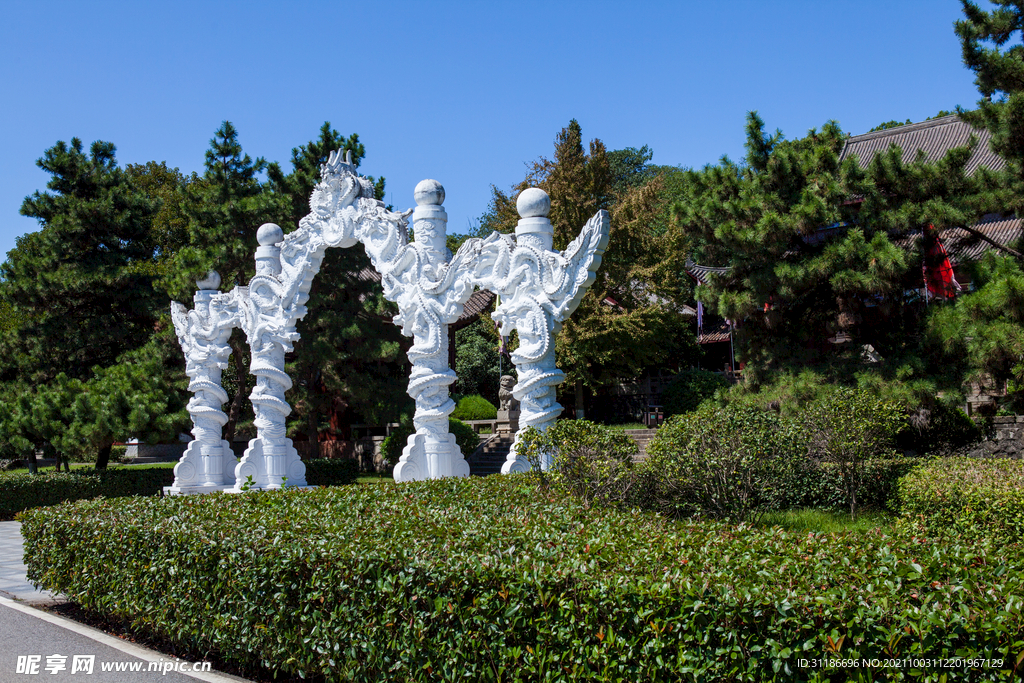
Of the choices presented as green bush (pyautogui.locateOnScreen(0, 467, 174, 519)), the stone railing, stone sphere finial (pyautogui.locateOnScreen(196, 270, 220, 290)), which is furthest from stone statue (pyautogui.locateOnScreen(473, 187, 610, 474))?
green bush (pyautogui.locateOnScreen(0, 467, 174, 519))

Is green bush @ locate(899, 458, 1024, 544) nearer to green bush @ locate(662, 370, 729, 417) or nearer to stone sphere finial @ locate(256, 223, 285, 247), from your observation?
stone sphere finial @ locate(256, 223, 285, 247)

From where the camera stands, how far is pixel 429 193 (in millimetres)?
8562

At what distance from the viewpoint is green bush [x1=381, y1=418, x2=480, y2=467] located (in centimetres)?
1705

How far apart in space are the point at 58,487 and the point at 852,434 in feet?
38.7

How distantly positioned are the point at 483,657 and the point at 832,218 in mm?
8077

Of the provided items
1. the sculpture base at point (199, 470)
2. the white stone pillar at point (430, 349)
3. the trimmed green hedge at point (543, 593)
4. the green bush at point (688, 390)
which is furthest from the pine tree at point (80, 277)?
the green bush at point (688, 390)

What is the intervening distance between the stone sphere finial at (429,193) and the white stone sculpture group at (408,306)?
14 mm

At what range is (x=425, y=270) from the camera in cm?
860

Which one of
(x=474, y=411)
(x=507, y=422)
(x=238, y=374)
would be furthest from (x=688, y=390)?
(x=238, y=374)

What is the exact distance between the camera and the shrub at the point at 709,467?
5.93 meters

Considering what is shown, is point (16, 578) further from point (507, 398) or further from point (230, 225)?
point (507, 398)

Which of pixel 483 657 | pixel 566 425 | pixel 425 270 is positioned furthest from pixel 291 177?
pixel 483 657

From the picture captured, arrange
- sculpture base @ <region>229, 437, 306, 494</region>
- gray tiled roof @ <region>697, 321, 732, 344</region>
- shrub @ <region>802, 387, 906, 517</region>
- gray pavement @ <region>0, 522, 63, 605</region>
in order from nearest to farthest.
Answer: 1. gray pavement @ <region>0, 522, 63, 605</region>
2. shrub @ <region>802, 387, 906, 517</region>
3. sculpture base @ <region>229, 437, 306, 494</region>
4. gray tiled roof @ <region>697, 321, 732, 344</region>

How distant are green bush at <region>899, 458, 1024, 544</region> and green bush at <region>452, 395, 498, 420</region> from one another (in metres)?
14.7
